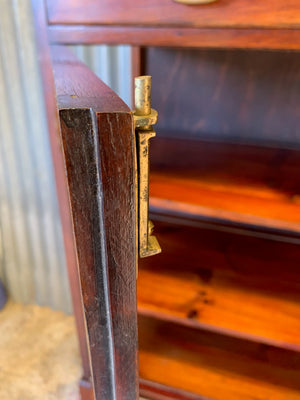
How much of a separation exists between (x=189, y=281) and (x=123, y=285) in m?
0.46

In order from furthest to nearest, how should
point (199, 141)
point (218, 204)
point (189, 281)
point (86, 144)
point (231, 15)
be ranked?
point (199, 141) < point (189, 281) < point (218, 204) < point (231, 15) < point (86, 144)

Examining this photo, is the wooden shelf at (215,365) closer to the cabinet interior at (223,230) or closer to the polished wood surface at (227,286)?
the cabinet interior at (223,230)

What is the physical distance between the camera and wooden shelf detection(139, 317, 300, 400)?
0.83 m

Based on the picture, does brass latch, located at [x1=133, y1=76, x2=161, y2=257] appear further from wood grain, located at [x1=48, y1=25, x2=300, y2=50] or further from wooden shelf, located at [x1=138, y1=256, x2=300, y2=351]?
wooden shelf, located at [x1=138, y1=256, x2=300, y2=351]

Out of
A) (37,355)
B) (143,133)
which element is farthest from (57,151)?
(37,355)

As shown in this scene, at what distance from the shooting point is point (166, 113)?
90 centimetres

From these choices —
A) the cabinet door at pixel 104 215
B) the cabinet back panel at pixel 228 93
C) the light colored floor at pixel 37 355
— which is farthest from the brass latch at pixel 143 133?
the light colored floor at pixel 37 355

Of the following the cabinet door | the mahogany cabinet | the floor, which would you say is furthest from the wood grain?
the floor

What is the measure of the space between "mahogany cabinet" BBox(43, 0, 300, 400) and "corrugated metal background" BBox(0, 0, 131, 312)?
0.85 ft

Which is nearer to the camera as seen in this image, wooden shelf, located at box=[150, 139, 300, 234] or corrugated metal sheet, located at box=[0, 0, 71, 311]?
wooden shelf, located at box=[150, 139, 300, 234]

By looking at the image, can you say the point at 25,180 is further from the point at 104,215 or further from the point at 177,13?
the point at 104,215

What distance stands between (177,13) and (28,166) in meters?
0.74

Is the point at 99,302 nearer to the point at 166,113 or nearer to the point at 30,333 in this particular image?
the point at 166,113

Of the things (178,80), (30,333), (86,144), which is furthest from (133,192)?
(30,333)
